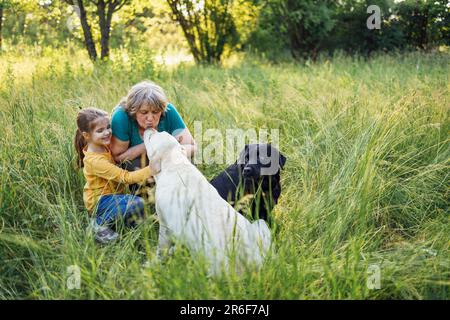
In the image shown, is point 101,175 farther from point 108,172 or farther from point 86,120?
point 86,120

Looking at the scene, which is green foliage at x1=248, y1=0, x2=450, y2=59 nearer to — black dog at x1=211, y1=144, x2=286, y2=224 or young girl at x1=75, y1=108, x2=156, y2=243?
black dog at x1=211, y1=144, x2=286, y2=224

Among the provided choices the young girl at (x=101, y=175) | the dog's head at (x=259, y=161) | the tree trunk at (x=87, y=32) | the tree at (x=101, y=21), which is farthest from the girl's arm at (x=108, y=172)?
the tree trunk at (x=87, y=32)

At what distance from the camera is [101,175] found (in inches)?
123

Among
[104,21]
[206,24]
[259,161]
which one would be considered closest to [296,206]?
[259,161]

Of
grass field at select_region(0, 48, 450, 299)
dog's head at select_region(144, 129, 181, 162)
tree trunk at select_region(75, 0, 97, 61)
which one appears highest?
tree trunk at select_region(75, 0, 97, 61)

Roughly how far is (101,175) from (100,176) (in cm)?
2

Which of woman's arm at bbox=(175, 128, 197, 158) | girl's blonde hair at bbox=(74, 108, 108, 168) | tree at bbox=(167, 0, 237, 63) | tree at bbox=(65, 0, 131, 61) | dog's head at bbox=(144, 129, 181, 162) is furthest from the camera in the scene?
tree at bbox=(167, 0, 237, 63)

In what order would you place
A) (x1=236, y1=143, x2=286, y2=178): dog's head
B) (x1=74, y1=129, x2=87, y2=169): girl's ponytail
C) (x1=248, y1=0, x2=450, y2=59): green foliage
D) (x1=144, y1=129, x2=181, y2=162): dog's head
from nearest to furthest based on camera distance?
(x1=144, y1=129, x2=181, y2=162): dog's head → (x1=236, y1=143, x2=286, y2=178): dog's head → (x1=74, y1=129, x2=87, y2=169): girl's ponytail → (x1=248, y1=0, x2=450, y2=59): green foliage

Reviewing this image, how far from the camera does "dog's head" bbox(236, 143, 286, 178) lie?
2932 millimetres

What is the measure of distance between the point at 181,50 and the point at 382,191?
1229 cm

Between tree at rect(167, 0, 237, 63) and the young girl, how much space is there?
8824 millimetres

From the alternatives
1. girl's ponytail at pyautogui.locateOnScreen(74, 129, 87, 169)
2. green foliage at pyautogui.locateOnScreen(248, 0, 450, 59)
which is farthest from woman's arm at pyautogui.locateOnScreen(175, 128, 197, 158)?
green foliage at pyautogui.locateOnScreen(248, 0, 450, 59)
